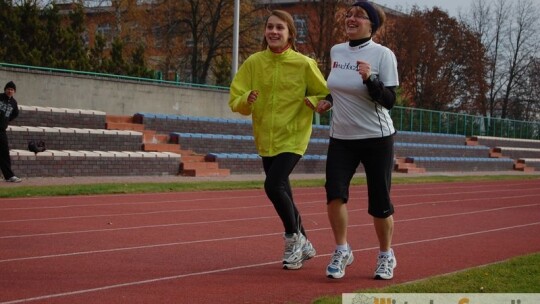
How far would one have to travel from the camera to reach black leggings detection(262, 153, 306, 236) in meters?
6.39

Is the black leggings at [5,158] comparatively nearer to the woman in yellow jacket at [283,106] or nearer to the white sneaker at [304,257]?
the woman in yellow jacket at [283,106]

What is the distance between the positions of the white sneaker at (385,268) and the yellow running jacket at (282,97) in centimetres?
108

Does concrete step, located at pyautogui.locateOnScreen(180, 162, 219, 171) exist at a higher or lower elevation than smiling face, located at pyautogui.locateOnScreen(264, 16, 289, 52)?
→ lower

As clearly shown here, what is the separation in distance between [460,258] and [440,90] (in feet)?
150

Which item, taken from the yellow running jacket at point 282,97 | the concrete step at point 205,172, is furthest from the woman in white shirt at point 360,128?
the concrete step at point 205,172

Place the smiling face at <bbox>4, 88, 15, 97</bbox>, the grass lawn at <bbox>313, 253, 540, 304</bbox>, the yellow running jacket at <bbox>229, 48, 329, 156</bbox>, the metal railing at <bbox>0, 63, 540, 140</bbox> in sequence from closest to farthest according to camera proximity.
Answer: the grass lawn at <bbox>313, 253, 540, 304</bbox> → the yellow running jacket at <bbox>229, 48, 329, 156</bbox> → the smiling face at <bbox>4, 88, 15, 97</bbox> → the metal railing at <bbox>0, 63, 540, 140</bbox>

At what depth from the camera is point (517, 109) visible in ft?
203

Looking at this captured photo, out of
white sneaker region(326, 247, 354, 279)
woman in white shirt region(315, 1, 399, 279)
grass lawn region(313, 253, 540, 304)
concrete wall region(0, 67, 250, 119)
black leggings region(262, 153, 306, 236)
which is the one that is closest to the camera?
grass lawn region(313, 253, 540, 304)

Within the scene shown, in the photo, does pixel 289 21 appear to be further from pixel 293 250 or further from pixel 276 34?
pixel 293 250

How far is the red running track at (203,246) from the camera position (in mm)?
5652

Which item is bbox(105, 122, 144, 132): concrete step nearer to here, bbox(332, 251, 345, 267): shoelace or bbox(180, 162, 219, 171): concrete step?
bbox(180, 162, 219, 171): concrete step

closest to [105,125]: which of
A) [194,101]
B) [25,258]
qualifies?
[194,101]

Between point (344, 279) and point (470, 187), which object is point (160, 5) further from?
point (344, 279)

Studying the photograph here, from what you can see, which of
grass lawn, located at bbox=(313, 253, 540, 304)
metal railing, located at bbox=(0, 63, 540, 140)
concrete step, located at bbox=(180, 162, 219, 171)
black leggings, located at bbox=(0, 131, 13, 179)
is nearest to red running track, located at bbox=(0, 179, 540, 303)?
grass lawn, located at bbox=(313, 253, 540, 304)
